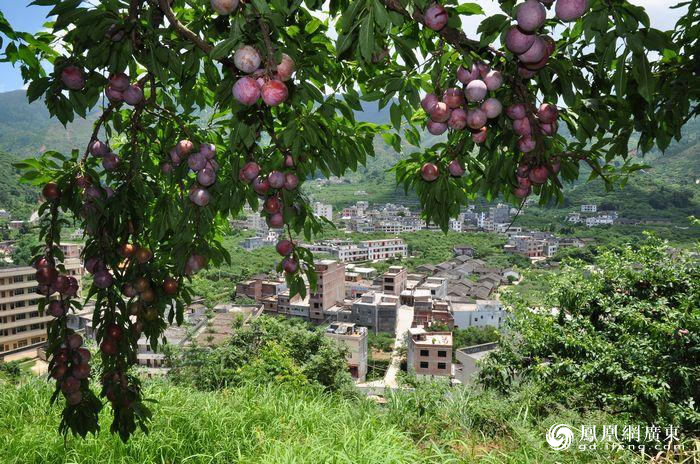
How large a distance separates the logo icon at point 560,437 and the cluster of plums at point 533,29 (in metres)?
2.28

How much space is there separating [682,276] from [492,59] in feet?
18.3

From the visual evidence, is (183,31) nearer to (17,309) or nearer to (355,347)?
A: (355,347)

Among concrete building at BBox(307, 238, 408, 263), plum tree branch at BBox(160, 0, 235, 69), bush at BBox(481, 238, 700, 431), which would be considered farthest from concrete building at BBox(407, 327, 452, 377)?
concrete building at BBox(307, 238, 408, 263)

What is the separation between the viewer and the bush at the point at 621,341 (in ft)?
14.1

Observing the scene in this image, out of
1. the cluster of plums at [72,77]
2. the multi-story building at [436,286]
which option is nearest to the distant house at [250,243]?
the multi-story building at [436,286]

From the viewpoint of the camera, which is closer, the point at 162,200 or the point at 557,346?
the point at 162,200

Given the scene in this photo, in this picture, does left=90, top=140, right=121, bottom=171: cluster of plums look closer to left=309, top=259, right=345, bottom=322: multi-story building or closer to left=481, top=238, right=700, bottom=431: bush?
left=481, top=238, right=700, bottom=431: bush

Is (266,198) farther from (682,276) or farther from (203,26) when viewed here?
(682,276)

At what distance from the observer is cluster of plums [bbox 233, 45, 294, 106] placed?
2.77 feet

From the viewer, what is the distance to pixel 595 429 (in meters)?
2.93

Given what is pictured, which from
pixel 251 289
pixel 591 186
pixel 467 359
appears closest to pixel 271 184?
pixel 467 359

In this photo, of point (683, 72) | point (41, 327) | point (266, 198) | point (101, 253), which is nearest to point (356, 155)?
point (266, 198)

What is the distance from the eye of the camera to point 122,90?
1.47 meters

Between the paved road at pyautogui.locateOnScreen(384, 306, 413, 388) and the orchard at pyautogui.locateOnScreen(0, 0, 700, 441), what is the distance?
1829 cm
